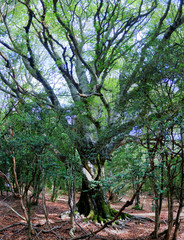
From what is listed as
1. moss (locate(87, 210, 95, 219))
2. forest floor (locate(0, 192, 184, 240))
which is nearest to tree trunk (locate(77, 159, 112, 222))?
moss (locate(87, 210, 95, 219))

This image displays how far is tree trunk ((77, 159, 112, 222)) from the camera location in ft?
22.5

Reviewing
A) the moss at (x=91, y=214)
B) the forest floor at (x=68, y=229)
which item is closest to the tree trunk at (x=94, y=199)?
the moss at (x=91, y=214)

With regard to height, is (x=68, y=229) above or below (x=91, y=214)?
below

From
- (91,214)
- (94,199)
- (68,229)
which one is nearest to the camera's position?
(68,229)

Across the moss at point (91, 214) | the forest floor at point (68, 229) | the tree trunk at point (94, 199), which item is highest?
the tree trunk at point (94, 199)

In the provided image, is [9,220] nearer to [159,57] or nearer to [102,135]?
[102,135]

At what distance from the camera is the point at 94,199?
7145 mm

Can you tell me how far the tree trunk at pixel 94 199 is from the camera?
22.5 ft

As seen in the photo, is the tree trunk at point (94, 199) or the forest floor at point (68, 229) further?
the tree trunk at point (94, 199)

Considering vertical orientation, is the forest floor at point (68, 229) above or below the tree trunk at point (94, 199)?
below

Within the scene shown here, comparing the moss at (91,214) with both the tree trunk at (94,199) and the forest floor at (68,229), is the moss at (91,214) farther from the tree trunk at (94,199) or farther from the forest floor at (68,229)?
the forest floor at (68,229)

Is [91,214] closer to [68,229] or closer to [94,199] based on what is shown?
[94,199]

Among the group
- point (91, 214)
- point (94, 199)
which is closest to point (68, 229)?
Result: point (91, 214)

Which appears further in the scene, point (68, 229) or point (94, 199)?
point (94, 199)
